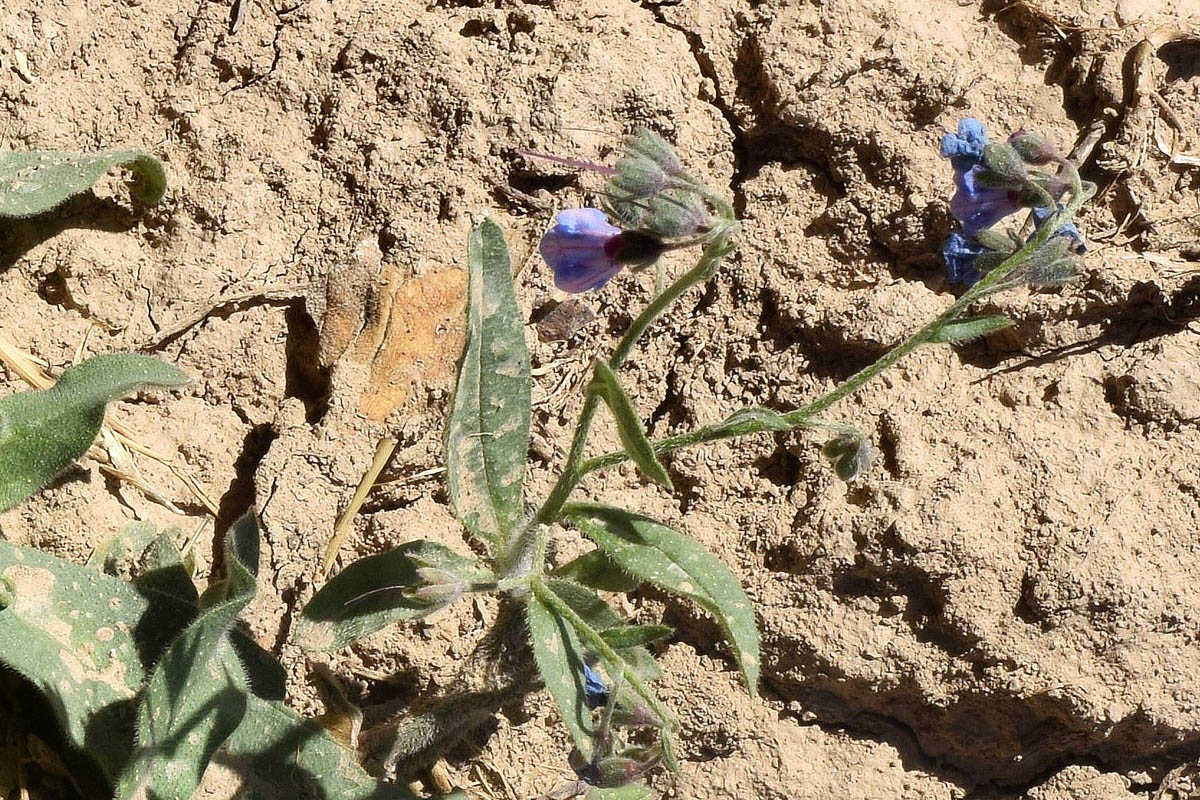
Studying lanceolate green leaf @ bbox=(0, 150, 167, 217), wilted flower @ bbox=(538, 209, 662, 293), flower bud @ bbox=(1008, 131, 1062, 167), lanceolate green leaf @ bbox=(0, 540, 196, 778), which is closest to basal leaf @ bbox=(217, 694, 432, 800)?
lanceolate green leaf @ bbox=(0, 540, 196, 778)

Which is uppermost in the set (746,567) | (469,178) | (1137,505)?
(469,178)

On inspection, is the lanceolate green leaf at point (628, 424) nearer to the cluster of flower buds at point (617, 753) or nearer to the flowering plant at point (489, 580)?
the flowering plant at point (489, 580)

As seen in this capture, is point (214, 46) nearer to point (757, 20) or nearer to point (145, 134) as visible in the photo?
point (145, 134)

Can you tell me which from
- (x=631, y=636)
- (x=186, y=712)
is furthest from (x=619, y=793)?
(x=186, y=712)

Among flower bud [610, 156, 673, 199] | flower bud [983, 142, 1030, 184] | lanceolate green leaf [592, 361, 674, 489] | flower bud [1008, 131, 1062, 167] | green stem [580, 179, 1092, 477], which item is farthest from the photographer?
flower bud [1008, 131, 1062, 167]

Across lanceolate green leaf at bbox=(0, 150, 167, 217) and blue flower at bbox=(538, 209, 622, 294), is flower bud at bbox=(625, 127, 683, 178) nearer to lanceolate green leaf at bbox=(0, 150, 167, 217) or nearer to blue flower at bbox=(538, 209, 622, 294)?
blue flower at bbox=(538, 209, 622, 294)

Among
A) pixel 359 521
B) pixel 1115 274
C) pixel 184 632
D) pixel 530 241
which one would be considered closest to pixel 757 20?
pixel 530 241

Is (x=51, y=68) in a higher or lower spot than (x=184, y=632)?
higher
